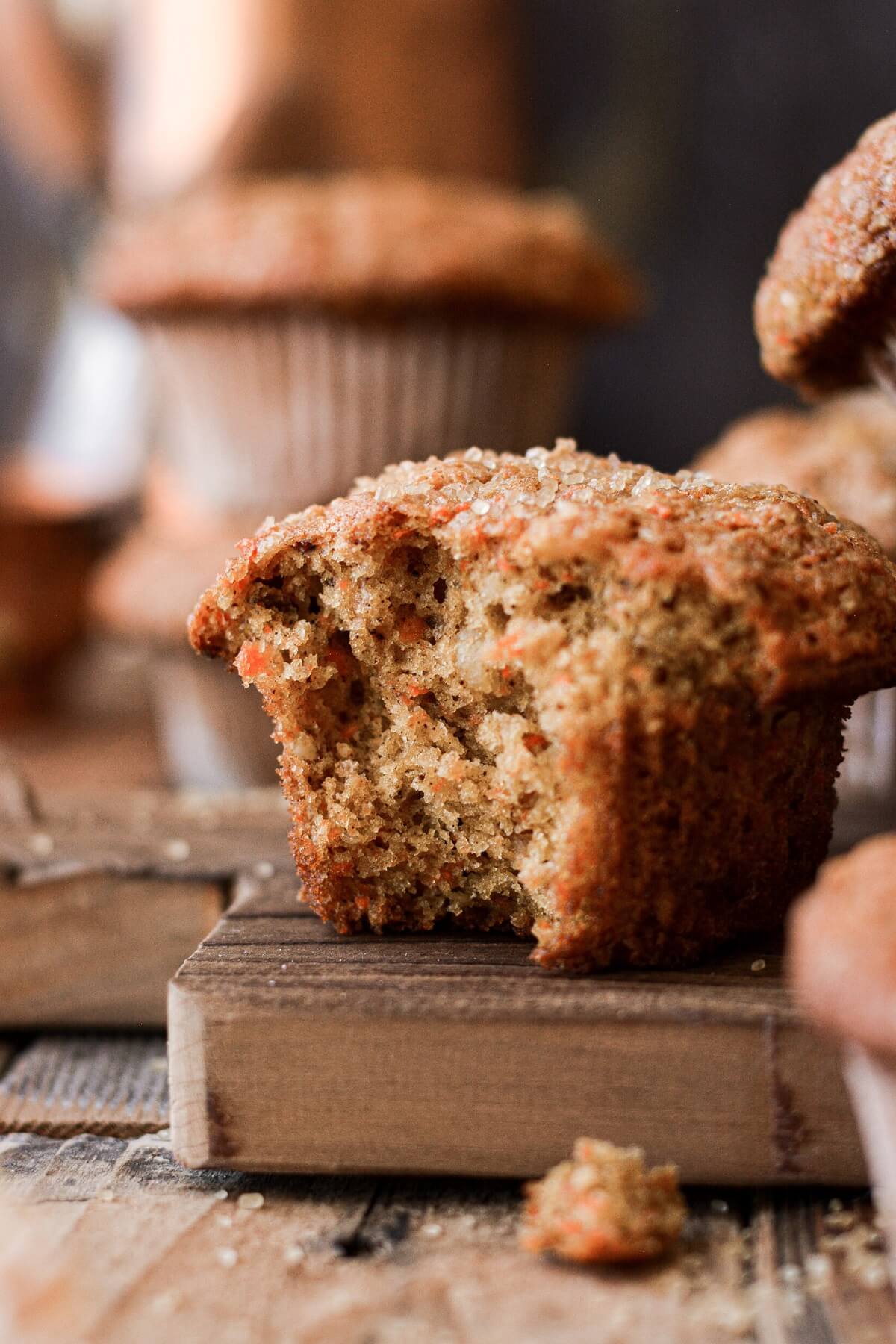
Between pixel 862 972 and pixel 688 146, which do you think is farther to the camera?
pixel 688 146

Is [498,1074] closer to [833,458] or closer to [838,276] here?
[838,276]

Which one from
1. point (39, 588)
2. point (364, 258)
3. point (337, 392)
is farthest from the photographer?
point (39, 588)

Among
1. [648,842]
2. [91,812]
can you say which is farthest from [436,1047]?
[91,812]

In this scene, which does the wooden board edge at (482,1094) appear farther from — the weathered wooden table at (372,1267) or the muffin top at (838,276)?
the muffin top at (838,276)

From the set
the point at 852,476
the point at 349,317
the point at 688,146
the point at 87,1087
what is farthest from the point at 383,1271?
the point at 688,146

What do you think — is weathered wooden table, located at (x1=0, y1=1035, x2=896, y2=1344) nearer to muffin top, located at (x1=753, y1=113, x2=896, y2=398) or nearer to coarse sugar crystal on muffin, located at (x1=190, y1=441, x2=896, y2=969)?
coarse sugar crystal on muffin, located at (x1=190, y1=441, x2=896, y2=969)

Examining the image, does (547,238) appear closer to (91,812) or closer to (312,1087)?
(91,812)

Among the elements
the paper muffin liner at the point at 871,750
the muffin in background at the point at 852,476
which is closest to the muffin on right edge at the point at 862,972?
the muffin in background at the point at 852,476

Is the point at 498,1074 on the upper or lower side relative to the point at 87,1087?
upper
